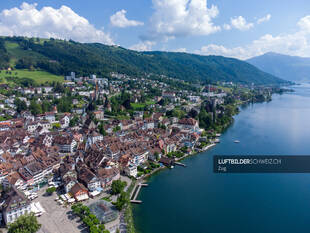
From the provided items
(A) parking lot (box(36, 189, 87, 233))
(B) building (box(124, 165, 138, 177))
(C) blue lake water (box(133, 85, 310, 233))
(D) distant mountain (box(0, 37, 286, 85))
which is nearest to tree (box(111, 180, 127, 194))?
(C) blue lake water (box(133, 85, 310, 233))

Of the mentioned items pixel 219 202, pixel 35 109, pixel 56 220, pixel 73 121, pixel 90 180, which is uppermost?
pixel 35 109

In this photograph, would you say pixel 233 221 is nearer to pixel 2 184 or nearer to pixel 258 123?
pixel 2 184

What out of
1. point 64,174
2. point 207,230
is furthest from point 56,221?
point 207,230

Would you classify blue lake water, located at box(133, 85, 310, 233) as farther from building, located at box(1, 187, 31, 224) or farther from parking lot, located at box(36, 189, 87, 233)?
building, located at box(1, 187, 31, 224)

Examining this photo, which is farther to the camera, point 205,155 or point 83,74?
point 83,74

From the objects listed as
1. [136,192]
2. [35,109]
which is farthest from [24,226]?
[35,109]

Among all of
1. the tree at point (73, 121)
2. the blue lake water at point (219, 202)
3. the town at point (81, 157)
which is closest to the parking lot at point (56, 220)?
the town at point (81, 157)

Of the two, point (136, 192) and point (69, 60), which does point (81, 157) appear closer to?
point (136, 192)

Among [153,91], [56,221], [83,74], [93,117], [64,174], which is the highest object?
[83,74]
